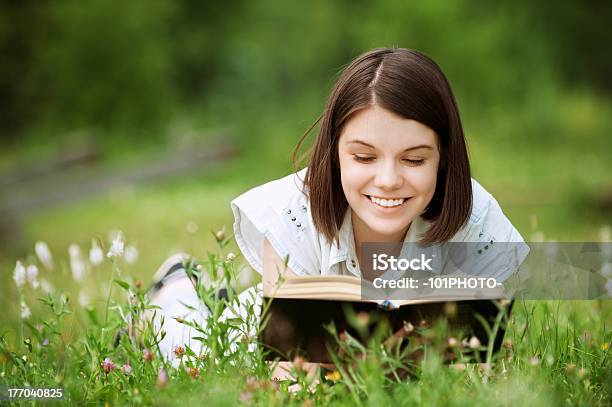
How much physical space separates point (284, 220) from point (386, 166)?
0.44 meters

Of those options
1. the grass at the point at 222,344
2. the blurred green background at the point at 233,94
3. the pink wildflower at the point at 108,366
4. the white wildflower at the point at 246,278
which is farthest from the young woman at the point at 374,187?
the blurred green background at the point at 233,94

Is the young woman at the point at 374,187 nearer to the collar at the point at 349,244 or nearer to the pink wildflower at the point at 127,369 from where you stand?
the collar at the point at 349,244

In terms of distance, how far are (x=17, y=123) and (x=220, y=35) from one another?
121 inches

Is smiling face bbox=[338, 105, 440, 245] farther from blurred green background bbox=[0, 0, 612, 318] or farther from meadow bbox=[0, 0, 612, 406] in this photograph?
blurred green background bbox=[0, 0, 612, 318]

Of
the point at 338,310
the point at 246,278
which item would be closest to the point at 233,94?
the point at 246,278

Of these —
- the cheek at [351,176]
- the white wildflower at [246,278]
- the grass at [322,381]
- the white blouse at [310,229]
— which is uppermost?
the cheek at [351,176]

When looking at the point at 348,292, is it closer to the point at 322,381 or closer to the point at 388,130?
the point at 322,381

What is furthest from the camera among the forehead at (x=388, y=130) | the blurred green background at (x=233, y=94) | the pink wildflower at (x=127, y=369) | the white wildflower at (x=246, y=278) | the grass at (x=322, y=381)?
the blurred green background at (x=233, y=94)

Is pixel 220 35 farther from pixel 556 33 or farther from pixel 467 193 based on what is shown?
pixel 467 193

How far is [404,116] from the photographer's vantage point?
196cm

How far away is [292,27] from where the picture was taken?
10.1 m

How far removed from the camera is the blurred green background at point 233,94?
6.94 m

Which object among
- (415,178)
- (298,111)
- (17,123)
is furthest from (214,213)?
(17,123)

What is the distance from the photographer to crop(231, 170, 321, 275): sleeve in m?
2.24
